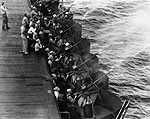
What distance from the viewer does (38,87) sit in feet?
83.2

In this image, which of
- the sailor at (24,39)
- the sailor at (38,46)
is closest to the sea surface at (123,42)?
the sailor at (38,46)

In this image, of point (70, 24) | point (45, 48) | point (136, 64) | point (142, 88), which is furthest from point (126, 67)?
point (45, 48)

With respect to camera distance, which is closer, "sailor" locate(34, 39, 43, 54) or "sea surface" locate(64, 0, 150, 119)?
"sailor" locate(34, 39, 43, 54)

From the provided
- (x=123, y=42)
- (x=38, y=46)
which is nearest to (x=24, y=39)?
(x=38, y=46)

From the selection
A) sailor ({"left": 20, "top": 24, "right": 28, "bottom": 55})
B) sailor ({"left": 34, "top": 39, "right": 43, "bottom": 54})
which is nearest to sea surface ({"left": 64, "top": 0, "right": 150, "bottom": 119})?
sailor ({"left": 34, "top": 39, "right": 43, "bottom": 54})

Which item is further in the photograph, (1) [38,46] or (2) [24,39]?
(1) [38,46]

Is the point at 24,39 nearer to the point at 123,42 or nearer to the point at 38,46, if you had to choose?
the point at 38,46

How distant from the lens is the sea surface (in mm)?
35781

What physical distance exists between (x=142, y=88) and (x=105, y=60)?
6.66m

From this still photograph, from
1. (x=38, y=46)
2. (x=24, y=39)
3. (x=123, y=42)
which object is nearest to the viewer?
(x=24, y=39)

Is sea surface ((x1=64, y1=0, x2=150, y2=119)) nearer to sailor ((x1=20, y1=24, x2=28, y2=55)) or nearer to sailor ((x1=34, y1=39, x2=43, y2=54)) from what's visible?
sailor ((x1=34, y1=39, x2=43, y2=54))

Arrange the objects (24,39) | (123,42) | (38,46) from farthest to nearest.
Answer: (123,42) < (38,46) < (24,39)

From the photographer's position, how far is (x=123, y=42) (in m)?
46.7

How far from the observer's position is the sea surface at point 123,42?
3578 centimetres
